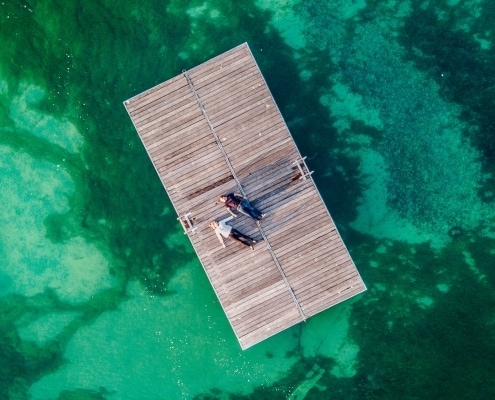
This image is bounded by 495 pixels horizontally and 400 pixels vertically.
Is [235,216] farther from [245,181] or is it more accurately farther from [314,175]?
[314,175]

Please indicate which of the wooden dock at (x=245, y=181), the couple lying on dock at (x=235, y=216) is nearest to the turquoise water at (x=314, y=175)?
the wooden dock at (x=245, y=181)

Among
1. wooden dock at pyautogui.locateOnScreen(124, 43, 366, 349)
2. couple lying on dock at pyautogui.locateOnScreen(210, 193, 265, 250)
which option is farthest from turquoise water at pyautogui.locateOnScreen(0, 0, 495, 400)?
couple lying on dock at pyautogui.locateOnScreen(210, 193, 265, 250)

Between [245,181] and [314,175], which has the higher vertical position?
[245,181]

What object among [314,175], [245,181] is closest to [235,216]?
[245,181]

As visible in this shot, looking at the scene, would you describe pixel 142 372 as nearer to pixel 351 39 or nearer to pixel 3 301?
pixel 3 301

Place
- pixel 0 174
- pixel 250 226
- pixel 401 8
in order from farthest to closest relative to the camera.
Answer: pixel 0 174 < pixel 401 8 < pixel 250 226

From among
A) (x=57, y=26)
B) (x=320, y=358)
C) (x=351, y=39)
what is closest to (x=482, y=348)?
(x=320, y=358)
